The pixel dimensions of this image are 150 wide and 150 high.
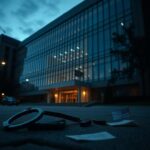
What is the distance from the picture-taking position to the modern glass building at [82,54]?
35406mm

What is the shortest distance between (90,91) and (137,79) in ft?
33.5

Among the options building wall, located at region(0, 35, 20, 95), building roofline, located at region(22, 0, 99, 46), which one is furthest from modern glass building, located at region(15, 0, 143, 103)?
building wall, located at region(0, 35, 20, 95)

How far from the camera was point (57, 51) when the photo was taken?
161 feet

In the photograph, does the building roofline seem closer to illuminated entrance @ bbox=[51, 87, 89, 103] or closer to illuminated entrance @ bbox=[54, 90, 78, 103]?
illuminated entrance @ bbox=[51, 87, 89, 103]

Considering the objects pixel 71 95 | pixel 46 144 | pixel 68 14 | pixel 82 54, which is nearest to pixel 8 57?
pixel 68 14

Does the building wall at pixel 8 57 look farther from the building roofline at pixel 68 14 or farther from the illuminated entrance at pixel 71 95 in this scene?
the illuminated entrance at pixel 71 95

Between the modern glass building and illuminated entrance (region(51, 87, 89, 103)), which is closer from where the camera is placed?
the modern glass building

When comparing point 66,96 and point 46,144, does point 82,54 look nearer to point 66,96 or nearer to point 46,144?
point 66,96

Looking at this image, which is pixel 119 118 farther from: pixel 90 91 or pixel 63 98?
pixel 63 98

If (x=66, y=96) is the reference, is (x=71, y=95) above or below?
above

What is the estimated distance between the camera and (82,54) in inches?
1647

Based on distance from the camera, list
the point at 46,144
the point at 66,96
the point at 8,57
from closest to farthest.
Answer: the point at 46,144 < the point at 66,96 < the point at 8,57

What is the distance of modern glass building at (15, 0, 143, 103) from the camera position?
35406 millimetres

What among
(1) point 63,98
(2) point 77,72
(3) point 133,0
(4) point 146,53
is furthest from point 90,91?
(3) point 133,0
